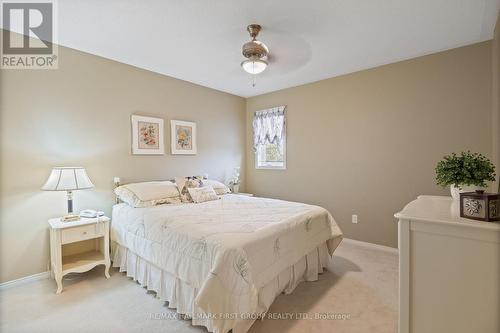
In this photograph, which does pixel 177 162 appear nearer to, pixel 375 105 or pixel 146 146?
pixel 146 146

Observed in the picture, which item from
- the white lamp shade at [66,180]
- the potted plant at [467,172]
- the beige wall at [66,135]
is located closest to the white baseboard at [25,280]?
the beige wall at [66,135]

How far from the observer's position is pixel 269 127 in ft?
15.0

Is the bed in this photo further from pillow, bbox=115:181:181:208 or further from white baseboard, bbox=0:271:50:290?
white baseboard, bbox=0:271:50:290

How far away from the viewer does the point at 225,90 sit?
4473 mm

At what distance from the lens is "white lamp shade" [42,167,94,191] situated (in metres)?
2.36

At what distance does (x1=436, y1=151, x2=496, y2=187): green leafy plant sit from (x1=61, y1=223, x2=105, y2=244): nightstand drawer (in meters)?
3.02

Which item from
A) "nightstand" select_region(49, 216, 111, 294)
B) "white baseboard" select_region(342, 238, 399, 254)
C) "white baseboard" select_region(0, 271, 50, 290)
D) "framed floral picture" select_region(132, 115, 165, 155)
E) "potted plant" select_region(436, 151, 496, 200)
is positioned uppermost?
"framed floral picture" select_region(132, 115, 165, 155)

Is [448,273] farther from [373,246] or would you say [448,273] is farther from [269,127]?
[269,127]

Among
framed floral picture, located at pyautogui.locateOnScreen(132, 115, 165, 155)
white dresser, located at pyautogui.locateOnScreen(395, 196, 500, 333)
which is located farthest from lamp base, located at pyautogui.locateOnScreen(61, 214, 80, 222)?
white dresser, located at pyautogui.locateOnScreen(395, 196, 500, 333)

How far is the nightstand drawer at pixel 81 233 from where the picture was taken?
2.37 m

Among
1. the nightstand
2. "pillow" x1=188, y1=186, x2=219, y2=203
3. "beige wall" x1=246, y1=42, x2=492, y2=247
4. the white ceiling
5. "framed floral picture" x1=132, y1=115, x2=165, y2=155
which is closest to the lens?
the white ceiling

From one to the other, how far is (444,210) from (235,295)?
1.37 m

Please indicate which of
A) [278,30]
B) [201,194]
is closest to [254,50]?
[278,30]

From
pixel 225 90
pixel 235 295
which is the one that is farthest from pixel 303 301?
pixel 225 90
